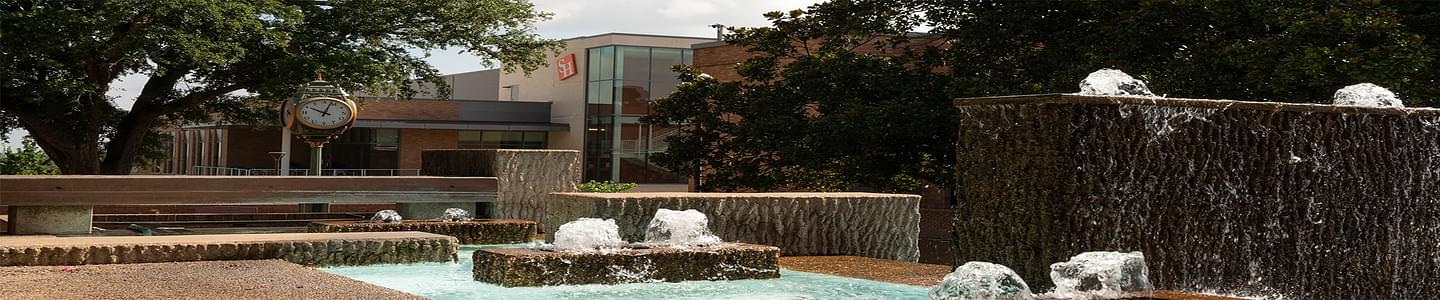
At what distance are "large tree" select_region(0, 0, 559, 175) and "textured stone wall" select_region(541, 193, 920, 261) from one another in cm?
1274

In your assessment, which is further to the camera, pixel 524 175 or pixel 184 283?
pixel 524 175

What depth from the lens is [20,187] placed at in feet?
47.1

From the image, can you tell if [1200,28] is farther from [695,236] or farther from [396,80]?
[396,80]

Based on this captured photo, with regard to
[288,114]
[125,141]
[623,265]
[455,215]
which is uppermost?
[288,114]

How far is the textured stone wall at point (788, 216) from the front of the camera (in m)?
13.6

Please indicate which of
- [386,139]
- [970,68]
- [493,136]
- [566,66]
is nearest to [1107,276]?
[970,68]

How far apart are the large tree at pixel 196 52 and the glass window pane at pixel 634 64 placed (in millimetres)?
14746

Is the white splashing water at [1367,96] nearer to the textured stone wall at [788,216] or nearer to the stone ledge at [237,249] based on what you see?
the textured stone wall at [788,216]

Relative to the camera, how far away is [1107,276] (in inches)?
310

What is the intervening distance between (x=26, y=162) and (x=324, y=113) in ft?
46.0

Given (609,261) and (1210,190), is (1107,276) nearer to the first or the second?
(1210,190)

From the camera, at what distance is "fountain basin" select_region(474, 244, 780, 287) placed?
429 inches

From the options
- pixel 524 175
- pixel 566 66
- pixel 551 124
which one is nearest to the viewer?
pixel 524 175

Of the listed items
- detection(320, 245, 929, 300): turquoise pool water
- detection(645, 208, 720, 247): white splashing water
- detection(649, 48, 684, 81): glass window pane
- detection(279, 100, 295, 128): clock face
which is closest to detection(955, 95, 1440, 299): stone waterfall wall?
detection(320, 245, 929, 300): turquoise pool water
